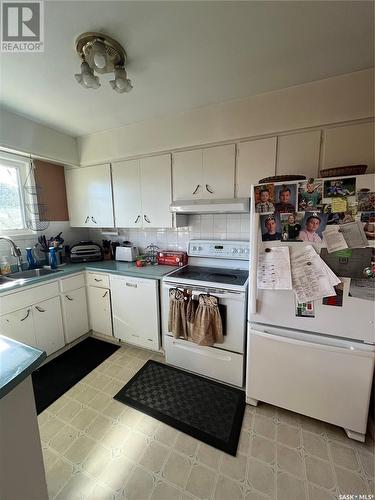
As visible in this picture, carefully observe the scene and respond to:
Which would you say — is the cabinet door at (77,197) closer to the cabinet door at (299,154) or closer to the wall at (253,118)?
the wall at (253,118)

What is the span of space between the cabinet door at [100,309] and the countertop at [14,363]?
1.49m

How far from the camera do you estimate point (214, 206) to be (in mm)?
1834

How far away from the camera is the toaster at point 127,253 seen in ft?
8.53

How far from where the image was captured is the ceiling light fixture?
45.0 inches

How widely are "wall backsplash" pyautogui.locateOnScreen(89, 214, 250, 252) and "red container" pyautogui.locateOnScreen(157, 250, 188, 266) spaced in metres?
0.13

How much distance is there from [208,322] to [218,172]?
4.43 feet

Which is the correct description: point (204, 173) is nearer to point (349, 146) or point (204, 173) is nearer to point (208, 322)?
point (349, 146)

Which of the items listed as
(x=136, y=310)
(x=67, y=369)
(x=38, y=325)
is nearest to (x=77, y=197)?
(x=38, y=325)

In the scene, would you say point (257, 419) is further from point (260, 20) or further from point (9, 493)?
point (260, 20)

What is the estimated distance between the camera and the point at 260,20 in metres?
1.06

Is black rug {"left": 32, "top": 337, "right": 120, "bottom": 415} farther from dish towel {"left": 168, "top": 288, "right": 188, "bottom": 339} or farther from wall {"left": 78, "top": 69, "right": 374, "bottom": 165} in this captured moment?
wall {"left": 78, "top": 69, "right": 374, "bottom": 165}

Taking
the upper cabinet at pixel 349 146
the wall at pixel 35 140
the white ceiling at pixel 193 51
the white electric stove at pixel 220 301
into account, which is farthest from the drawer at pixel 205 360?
the wall at pixel 35 140

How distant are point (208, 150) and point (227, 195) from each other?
1.53ft

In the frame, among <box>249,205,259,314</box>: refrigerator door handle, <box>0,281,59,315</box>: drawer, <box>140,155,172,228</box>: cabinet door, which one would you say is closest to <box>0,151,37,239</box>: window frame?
<box>0,281,59,315</box>: drawer
